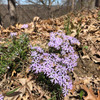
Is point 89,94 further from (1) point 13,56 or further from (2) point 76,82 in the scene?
(1) point 13,56

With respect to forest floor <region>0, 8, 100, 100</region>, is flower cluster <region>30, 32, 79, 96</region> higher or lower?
higher

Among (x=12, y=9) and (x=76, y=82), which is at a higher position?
(x=12, y=9)

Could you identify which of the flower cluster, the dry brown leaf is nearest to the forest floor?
Result: the dry brown leaf

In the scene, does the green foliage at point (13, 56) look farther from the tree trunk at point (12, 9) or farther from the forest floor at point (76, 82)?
the tree trunk at point (12, 9)

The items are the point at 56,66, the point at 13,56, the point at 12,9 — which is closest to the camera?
the point at 56,66

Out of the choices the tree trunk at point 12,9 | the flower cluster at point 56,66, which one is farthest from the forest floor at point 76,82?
Result: the tree trunk at point 12,9

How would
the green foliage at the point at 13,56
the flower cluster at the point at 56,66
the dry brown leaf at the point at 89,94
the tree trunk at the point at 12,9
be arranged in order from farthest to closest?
the tree trunk at the point at 12,9
the green foliage at the point at 13,56
the dry brown leaf at the point at 89,94
the flower cluster at the point at 56,66

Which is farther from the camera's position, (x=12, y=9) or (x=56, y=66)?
(x=12, y=9)

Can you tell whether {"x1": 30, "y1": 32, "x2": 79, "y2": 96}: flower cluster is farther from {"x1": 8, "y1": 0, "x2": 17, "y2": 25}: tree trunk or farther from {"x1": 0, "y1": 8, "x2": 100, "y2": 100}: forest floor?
{"x1": 8, "y1": 0, "x2": 17, "y2": 25}: tree trunk

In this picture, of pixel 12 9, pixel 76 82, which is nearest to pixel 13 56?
pixel 76 82

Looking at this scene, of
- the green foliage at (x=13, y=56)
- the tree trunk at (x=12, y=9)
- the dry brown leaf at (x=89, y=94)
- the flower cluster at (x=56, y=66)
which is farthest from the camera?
the tree trunk at (x=12, y=9)

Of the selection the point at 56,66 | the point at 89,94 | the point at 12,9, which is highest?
the point at 12,9
